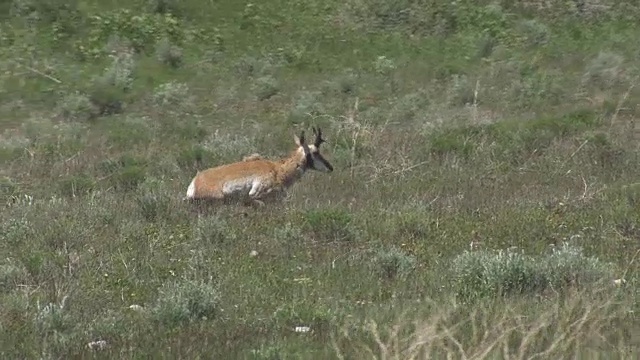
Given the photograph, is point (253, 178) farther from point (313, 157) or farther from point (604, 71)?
point (604, 71)

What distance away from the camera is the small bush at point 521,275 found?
20.4 ft

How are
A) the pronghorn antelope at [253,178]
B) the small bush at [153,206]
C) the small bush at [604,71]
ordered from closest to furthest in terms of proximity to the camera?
1. the small bush at [153,206]
2. the pronghorn antelope at [253,178]
3. the small bush at [604,71]

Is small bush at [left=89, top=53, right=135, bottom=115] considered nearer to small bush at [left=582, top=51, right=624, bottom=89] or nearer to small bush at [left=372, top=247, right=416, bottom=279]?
small bush at [left=582, top=51, right=624, bottom=89]

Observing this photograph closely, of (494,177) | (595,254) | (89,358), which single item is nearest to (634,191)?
(494,177)

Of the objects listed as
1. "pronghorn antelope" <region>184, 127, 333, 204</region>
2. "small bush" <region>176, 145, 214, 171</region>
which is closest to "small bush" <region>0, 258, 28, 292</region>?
"pronghorn antelope" <region>184, 127, 333, 204</region>

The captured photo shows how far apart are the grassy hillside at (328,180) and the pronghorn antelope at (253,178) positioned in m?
0.32

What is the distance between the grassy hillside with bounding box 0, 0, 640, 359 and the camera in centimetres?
548

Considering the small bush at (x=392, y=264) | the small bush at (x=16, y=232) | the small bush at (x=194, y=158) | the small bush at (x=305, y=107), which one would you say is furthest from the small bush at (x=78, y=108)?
the small bush at (x=392, y=264)

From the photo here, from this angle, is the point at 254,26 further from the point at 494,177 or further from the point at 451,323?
the point at 451,323

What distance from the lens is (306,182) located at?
12930 mm

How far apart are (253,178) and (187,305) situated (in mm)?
5795

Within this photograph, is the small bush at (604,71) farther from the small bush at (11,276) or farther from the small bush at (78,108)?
the small bush at (11,276)

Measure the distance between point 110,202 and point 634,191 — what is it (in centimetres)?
606

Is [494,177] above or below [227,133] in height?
above
